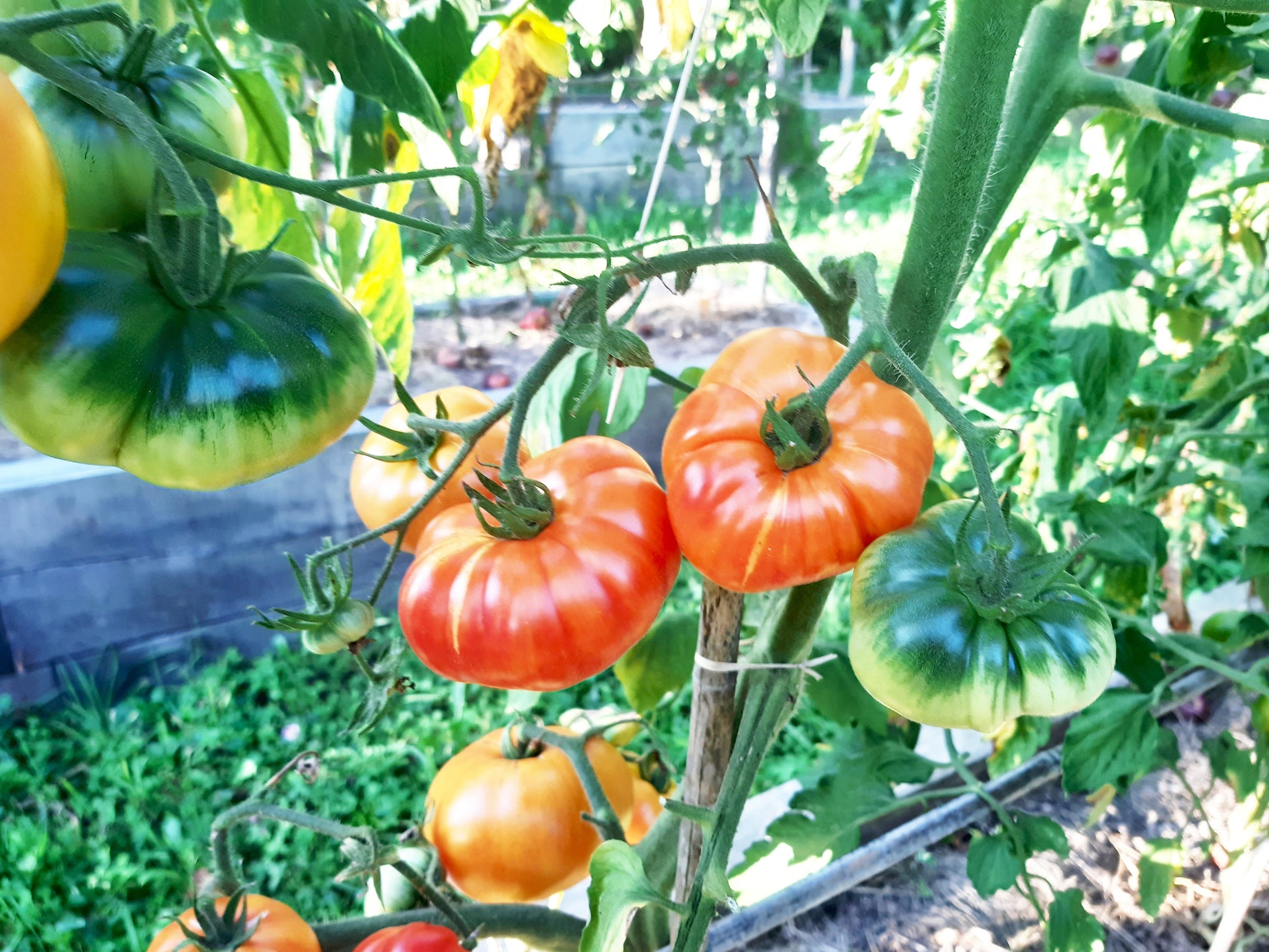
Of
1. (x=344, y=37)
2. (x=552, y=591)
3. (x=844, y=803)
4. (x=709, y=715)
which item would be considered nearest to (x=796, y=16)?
(x=344, y=37)

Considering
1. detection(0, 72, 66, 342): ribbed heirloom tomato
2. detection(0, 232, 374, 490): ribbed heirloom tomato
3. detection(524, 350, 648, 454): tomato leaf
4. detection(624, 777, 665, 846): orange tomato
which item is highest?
detection(0, 72, 66, 342): ribbed heirloom tomato

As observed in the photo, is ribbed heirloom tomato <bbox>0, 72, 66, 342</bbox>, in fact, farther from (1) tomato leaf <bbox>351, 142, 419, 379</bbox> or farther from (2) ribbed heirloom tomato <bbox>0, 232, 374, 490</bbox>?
(1) tomato leaf <bbox>351, 142, 419, 379</bbox>

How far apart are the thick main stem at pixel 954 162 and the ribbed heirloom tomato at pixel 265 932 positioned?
0.53 m

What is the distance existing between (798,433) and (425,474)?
23 centimetres

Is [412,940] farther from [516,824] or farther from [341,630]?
[341,630]

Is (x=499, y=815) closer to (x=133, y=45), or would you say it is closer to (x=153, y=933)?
(x=133, y=45)

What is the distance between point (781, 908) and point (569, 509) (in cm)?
79

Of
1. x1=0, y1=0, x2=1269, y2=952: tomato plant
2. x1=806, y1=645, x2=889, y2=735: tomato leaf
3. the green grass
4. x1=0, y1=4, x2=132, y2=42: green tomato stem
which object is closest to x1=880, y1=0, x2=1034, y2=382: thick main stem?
x1=0, y1=0, x2=1269, y2=952: tomato plant

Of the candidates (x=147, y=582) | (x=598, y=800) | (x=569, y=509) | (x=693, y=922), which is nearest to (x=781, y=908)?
(x=598, y=800)

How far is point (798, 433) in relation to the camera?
0.41 meters

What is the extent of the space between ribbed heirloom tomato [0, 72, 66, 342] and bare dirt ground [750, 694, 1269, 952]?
112cm

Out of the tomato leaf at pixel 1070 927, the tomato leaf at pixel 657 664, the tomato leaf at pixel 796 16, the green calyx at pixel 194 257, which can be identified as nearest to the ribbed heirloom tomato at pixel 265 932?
the tomato leaf at pixel 657 664

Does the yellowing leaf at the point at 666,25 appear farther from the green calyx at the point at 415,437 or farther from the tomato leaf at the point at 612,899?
the tomato leaf at the point at 612,899

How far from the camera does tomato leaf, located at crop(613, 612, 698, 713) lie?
82cm
